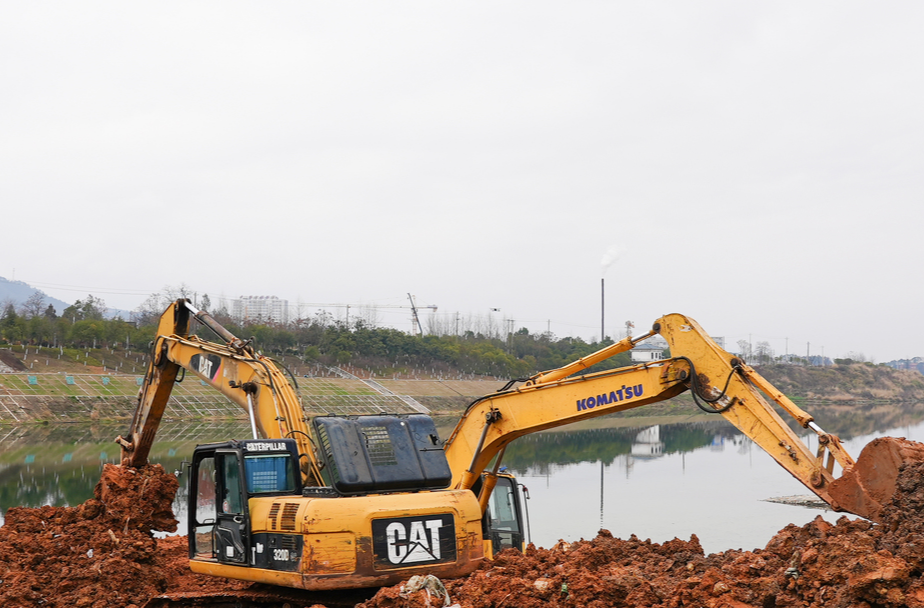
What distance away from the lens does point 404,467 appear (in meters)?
9.38

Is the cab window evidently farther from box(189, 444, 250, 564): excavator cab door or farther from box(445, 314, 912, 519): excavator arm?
box(445, 314, 912, 519): excavator arm

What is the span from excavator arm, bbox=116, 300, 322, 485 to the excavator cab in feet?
1.84

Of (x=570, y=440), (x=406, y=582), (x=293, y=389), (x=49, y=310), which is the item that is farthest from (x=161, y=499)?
(x=49, y=310)

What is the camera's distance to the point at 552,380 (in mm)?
10438

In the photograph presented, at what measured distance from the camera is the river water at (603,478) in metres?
21.4

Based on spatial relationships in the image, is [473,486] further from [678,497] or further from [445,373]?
[445,373]

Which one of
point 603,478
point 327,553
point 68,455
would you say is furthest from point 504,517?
point 68,455

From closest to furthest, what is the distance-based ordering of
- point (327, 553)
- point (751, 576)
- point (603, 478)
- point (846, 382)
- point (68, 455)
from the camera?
point (751, 576) → point (327, 553) → point (603, 478) → point (68, 455) → point (846, 382)

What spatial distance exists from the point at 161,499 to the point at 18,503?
11.9 m

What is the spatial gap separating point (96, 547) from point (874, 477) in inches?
356

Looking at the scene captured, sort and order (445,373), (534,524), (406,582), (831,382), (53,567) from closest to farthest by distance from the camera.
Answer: (406,582), (53,567), (534,524), (445,373), (831,382)

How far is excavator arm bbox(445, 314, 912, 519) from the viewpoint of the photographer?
7.64 m

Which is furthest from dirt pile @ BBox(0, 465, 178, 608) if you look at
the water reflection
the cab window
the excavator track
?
the water reflection

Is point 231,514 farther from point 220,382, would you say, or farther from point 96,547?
point 96,547
